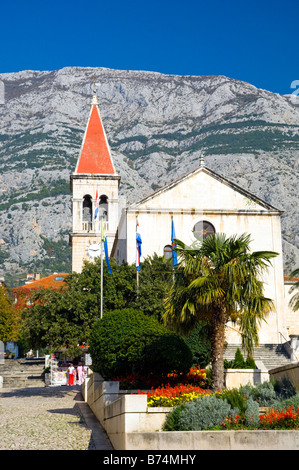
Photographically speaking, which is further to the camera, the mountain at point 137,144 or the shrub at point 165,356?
the mountain at point 137,144

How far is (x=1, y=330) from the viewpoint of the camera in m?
39.0

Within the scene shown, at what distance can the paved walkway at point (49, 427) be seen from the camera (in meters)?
13.2

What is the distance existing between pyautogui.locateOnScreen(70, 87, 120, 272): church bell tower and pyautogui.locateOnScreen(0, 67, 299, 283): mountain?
40.3 meters

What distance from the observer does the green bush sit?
17578 mm

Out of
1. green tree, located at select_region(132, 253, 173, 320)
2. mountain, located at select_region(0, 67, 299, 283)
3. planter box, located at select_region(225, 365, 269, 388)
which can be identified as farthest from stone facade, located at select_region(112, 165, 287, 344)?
mountain, located at select_region(0, 67, 299, 283)

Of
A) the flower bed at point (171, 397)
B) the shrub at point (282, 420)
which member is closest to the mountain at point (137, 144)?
the flower bed at point (171, 397)

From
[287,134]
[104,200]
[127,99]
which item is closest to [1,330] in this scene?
[104,200]

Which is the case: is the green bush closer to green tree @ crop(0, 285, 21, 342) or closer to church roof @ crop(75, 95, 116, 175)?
green tree @ crop(0, 285, 21, 342)

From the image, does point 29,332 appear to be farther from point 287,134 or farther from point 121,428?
point 287,134

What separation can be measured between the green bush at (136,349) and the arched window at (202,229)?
19896 mm

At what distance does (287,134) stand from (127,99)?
5836 centimetres

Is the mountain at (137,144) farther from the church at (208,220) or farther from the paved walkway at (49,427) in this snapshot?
the paved walkway at (49,427)

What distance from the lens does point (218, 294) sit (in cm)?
1622

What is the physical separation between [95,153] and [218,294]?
44295mm
